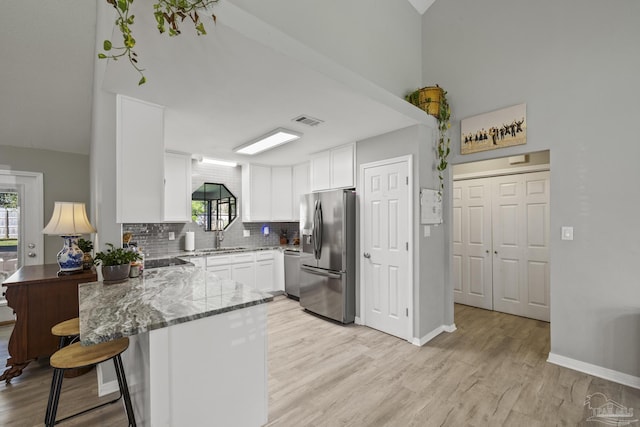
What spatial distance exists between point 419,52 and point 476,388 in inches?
153

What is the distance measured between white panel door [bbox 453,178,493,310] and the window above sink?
384cm

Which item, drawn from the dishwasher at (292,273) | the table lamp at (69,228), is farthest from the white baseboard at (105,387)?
the dishwasher at (292,273)

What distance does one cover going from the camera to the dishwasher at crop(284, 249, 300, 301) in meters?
4.77

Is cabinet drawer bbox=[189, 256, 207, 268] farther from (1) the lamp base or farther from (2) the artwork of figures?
(2) the artwork of figures

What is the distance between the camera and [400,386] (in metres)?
2.38

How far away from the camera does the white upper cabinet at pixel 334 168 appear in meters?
3.93

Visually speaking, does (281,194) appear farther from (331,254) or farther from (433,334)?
(433,334)

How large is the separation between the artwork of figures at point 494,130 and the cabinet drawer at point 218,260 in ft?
11.6

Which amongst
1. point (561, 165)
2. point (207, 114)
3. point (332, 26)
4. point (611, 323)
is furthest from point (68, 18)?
point (611, 323)

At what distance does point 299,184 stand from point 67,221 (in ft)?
10.9

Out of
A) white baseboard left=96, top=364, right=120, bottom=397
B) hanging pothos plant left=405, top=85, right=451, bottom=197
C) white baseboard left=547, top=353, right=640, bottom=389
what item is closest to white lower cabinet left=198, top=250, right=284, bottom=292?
white baseboard left=96, top=364, right=120, bottom=397

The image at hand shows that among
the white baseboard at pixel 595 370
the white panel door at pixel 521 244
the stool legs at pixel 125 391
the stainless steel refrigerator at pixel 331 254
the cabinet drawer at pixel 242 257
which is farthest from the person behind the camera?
the cabinet drawer at pixel 242 257

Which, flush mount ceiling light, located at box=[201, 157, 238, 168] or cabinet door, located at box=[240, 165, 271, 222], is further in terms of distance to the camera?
cabinet door, located at box=[240, 165, 271, 222]

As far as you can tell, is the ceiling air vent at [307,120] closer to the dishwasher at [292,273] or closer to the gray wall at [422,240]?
the gray wall at [422,240]
